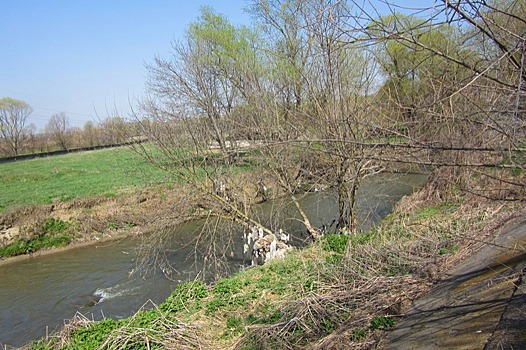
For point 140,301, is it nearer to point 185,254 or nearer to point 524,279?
point 185,254

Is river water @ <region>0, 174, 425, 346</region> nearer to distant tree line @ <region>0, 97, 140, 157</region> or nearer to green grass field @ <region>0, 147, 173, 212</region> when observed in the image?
green grass field @ <region>0, 147, 173, 212</region>

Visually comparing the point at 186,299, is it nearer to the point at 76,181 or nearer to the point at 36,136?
the point at 76,181

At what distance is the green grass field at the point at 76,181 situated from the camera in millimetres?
13086

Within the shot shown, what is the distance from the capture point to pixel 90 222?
1608cm

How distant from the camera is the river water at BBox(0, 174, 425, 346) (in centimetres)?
923

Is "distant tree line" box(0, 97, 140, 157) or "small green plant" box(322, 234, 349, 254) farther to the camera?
"distant tree line" box(0, 97, 140, 157)

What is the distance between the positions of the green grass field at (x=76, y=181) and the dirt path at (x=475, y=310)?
29.3ft

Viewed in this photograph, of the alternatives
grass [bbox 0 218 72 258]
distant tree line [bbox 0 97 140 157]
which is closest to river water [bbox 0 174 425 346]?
grass [bbox 0 218 72 258]

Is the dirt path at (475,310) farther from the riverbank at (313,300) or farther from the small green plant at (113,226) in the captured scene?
the small green plant at (113,226)

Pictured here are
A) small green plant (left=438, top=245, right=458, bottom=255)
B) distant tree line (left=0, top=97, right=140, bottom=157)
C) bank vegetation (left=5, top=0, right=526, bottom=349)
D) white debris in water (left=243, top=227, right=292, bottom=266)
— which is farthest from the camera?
distant tree line (left=0, top=97, right=140, bottom=157)

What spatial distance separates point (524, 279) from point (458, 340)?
87cm

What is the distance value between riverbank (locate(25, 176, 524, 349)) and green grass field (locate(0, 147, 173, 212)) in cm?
575

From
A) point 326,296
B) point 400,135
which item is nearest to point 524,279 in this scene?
point 400,135

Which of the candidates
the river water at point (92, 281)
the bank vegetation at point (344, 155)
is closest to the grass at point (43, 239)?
the river water at point (92, 281)
